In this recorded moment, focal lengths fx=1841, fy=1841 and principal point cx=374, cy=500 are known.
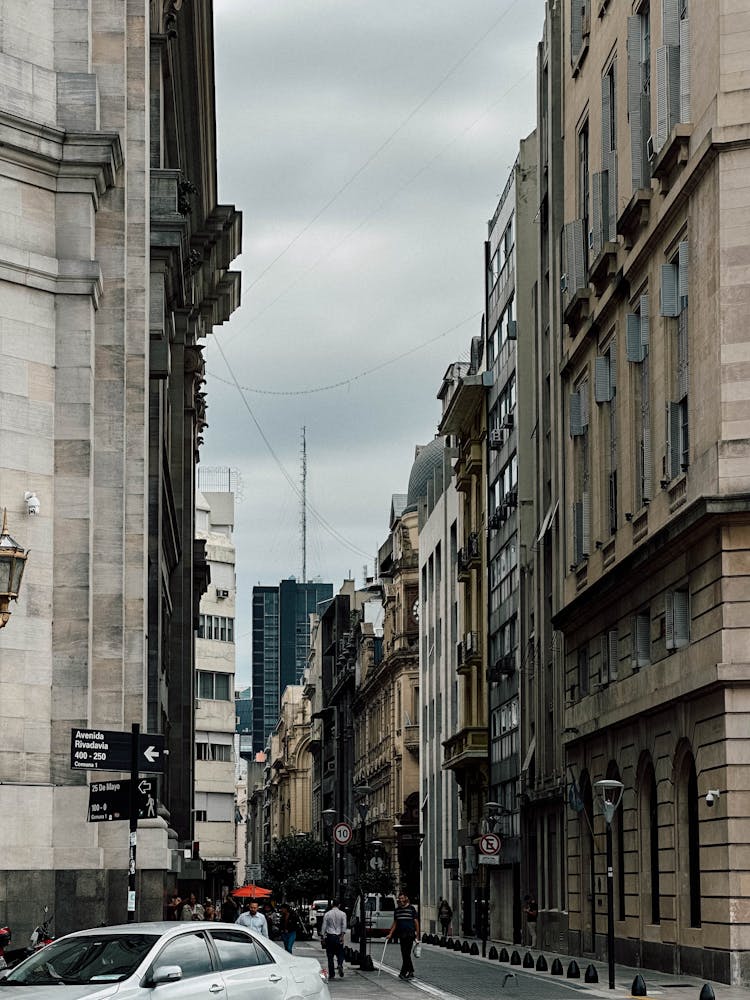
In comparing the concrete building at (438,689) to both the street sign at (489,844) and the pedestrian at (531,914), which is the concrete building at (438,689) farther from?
the street sign at (489,844)

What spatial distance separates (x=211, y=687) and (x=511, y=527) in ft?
160

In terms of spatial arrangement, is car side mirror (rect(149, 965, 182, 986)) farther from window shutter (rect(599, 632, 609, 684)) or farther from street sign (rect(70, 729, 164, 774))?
window shutter (rect(599, 632, 609, 684))

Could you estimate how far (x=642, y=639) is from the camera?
39656 millimetres

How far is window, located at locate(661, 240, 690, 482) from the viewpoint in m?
36.1

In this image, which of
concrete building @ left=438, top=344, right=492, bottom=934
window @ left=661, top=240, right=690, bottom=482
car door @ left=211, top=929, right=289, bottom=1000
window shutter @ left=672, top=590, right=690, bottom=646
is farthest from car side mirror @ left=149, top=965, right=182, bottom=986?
concrete building @ left=438, top=344, right=492, bottom=934

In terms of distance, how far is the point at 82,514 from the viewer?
2711cm

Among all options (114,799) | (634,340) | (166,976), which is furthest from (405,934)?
(166,976)

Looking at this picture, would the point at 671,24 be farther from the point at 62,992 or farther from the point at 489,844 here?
the point at 62,992

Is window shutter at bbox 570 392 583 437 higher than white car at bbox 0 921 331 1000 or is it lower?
higher

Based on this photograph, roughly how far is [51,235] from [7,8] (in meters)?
3.42

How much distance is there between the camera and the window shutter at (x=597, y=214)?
148ft

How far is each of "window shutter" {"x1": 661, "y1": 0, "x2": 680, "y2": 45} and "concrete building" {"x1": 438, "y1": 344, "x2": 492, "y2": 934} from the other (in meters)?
39.2

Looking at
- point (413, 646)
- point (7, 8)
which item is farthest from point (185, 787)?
point (413, 646)

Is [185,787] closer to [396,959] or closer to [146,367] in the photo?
[396,959]
